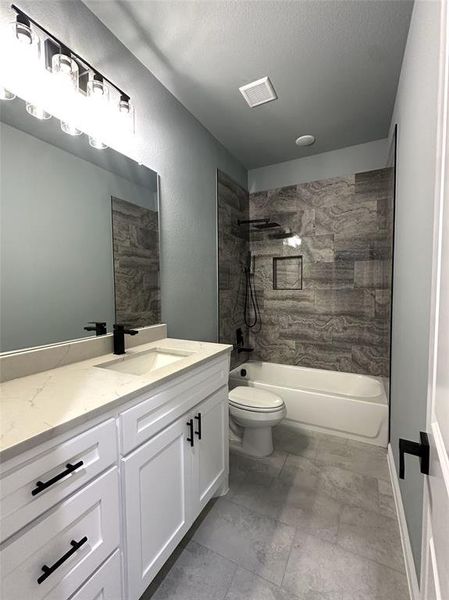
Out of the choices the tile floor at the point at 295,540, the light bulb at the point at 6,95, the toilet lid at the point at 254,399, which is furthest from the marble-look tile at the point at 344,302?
the light bulb at the point at 6,95

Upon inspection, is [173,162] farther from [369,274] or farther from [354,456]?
[354,456]

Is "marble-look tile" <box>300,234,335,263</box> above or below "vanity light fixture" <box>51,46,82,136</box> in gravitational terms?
below

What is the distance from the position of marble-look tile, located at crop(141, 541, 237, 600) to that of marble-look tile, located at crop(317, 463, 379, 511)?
0.79 m

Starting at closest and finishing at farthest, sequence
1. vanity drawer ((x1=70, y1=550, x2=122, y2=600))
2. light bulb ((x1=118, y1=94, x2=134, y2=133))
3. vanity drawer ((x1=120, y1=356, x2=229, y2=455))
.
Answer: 1. vanity drawer ((x1=70, y1=550, x2=122, y2=600))
2. vanity drawer ((x1=120, y1=356, x2=229, y2=455))
3. light bulb ((x1=118, y1=94, x2=134, y2=133))

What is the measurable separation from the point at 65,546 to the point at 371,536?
4.90ft

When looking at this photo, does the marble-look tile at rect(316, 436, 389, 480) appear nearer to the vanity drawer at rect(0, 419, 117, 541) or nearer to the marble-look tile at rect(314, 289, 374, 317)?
the marble-look tile at rect(314, 289, 374, 317)

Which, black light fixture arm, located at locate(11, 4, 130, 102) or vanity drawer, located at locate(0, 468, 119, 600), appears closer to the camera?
vanity drawer, located at locate(0, 468, 119, 600)

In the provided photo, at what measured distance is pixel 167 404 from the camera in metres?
1.12

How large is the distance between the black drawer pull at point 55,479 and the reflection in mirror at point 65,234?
2.00 ft

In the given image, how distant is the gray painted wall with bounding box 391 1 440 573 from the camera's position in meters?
0.98

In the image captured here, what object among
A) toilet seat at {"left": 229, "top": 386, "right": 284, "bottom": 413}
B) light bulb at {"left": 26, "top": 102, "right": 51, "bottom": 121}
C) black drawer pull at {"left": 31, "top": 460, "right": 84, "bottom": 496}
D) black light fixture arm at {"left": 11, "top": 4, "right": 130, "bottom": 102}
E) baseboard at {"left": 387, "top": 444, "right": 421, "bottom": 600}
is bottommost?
baseboard at {"left": 387, "top": 444, "right": 421, "bottom": 600}

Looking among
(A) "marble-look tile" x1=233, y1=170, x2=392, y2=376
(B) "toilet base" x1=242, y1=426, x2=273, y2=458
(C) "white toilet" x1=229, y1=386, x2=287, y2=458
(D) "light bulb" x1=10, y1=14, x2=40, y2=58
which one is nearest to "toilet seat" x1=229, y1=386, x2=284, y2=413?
(C) "white toilet" x1=229, y1=386, x2=287, y2=458

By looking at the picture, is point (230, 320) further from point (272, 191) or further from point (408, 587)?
point (408, 587)

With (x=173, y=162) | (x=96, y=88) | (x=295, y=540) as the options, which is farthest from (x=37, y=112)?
(x=295, y=540)
